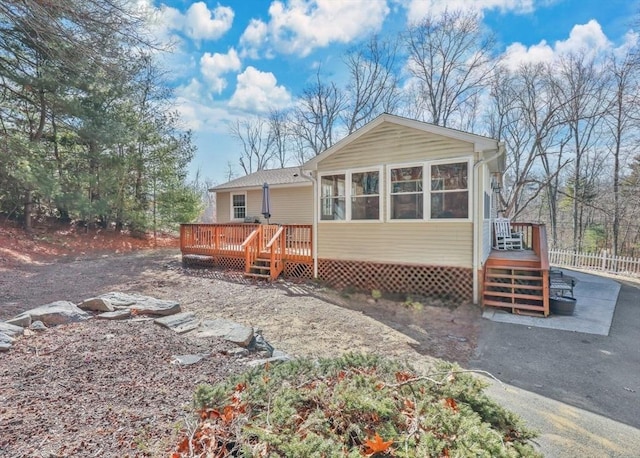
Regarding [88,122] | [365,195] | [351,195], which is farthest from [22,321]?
[88,122]

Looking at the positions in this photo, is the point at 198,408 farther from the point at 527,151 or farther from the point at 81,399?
the point at 527,151

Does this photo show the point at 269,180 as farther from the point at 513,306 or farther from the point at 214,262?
the point at 513,306

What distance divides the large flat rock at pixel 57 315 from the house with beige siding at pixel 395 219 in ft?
14.8

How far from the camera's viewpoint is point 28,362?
9.70ft

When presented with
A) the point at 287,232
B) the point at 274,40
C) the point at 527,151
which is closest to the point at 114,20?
the point at 287,232

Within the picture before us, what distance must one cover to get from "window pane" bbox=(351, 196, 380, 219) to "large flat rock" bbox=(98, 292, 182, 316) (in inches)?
177

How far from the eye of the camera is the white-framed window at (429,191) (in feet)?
22.2

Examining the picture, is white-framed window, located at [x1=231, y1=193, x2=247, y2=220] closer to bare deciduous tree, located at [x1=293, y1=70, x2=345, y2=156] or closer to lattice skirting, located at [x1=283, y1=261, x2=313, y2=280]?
lattice skirting, located at [x1=283, y1=261, x2=313, y2=280]

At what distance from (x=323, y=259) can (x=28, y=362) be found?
613cm

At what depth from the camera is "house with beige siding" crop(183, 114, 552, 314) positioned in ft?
22.1

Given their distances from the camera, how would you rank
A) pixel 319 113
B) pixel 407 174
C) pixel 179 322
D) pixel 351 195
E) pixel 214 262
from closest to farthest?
pixel 179 322 → pixel 407 174 → pixel 351 195 → pixel 214 262 → pixel 319 113

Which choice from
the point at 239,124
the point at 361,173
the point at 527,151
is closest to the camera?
the point at 361,173

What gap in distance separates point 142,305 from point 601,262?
15.5 meters

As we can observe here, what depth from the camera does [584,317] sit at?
6.03 metres
